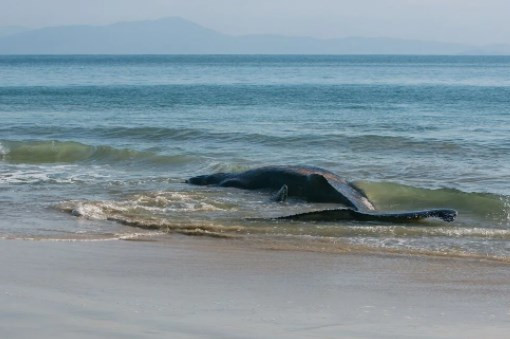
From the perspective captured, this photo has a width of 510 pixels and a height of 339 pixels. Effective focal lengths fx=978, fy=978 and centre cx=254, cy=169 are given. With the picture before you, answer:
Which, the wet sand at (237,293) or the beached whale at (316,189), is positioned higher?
the wet sand at (237,293)

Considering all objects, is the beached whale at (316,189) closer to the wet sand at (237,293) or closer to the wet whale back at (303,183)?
the wet whale back at (303,183)

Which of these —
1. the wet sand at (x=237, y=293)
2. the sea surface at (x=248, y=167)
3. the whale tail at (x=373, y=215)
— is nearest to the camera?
the wet sand at (x=237, y=293)

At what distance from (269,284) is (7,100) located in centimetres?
3381

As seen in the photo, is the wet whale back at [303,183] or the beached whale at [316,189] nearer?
the beached whale at [316,189]

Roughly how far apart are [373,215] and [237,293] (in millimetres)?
4004

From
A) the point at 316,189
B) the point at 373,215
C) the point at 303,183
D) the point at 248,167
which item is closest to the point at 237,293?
the point at 373,215

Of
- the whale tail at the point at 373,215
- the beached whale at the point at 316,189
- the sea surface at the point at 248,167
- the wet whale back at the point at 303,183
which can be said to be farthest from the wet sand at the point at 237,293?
the wet whale back at the point at 303,183

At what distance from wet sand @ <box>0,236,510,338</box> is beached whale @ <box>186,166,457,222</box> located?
5.98 ft

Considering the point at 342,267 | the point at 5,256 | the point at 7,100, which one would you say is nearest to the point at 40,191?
the point at 5,256

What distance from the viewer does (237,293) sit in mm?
7137

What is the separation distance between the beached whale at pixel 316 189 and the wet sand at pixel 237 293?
1.82 metres

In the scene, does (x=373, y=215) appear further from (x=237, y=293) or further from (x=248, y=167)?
(x=248, y=167)

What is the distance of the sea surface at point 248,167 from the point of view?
10.4m

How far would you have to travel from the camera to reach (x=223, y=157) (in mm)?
19047
